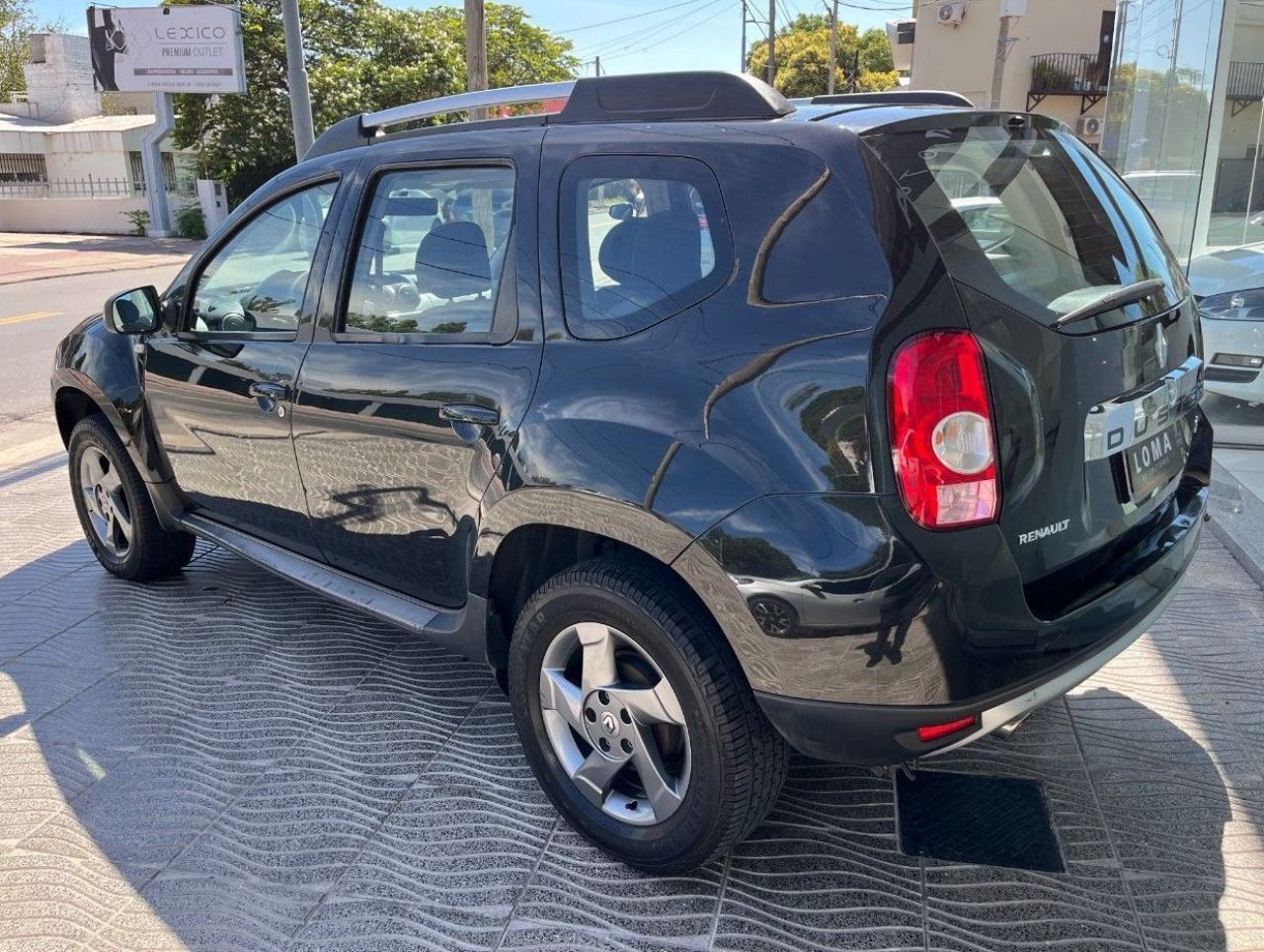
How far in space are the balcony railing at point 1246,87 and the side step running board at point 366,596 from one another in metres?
11.0

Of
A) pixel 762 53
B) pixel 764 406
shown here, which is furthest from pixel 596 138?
pixel 762 53

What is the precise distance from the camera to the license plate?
269cm

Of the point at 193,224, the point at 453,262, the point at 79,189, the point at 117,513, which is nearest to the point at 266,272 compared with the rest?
the point at 453,262

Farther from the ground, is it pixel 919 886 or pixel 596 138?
pixel 596 138

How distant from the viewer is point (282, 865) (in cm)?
286

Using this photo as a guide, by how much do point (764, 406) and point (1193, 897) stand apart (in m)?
1.59

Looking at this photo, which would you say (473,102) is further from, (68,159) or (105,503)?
(68,159)

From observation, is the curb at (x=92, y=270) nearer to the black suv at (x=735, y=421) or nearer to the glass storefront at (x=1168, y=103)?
the glass storefront at (x=1168, y=103)

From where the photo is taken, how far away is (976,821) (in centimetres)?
294

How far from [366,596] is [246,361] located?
0.95 m

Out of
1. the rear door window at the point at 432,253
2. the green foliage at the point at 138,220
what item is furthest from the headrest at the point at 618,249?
the green foliage at the point at 138,220

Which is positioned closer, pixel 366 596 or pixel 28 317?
pixel 366 596

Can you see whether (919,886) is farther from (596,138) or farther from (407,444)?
(596,138)

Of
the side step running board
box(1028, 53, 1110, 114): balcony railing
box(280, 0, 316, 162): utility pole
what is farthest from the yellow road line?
box(1028, 53, 1110, 114): balcony railing
